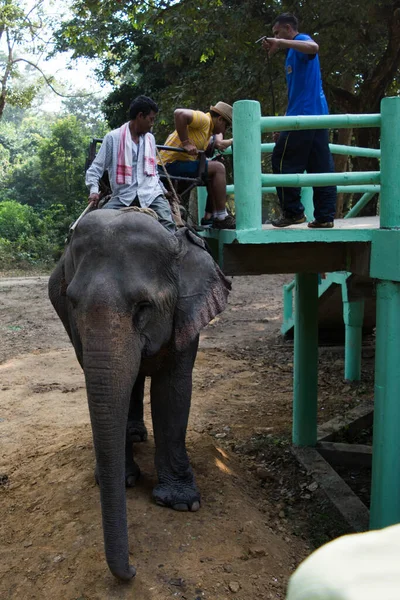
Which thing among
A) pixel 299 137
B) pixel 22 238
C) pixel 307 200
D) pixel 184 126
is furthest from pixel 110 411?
pixel 22 238

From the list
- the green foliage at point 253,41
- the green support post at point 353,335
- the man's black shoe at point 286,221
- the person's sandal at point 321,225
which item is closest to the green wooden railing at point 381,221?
the person's sandal at point 321,225

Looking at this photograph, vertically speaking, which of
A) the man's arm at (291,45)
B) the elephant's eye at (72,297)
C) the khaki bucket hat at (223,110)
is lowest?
the elephant's eye at (72,297)

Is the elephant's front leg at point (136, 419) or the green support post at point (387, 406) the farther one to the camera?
Result: the elephant's front leg at point (136, 419)

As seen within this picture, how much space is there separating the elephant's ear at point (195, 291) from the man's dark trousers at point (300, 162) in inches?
27.7

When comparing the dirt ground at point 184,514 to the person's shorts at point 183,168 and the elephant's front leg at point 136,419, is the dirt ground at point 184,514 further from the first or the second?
the person's shorts at point 183,168

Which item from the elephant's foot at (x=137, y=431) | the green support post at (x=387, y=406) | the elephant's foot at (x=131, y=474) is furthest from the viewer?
the elephant's foot at (x=137, y=431)

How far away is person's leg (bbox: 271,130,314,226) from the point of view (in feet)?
14.8

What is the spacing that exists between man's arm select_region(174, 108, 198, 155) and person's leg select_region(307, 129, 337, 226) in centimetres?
93

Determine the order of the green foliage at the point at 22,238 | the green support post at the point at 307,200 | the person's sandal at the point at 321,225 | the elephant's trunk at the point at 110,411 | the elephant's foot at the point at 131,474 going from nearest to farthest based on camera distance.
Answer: the elephant's trunk at the point at 110,411 → the person's sandal at the point at 321,225 → the elephant's foot at the point at 131,474 → the green support post at the point at 307,200 → the green foliage at the point at 22,238

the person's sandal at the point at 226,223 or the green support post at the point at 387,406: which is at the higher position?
the person's sandal at the point at 226,223

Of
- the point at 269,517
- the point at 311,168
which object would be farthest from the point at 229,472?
the point at 311,168

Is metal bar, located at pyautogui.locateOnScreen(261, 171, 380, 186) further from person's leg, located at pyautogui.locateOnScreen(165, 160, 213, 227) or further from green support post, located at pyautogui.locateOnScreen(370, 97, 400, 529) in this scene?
person's leg, located at pyautogui.locateOnScreen(165, 160, 213, 227)

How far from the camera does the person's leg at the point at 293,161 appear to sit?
14.8ft

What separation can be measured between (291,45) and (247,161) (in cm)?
89
